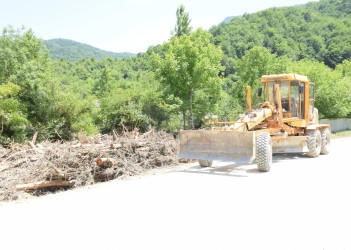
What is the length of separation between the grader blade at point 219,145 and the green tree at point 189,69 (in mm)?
14696

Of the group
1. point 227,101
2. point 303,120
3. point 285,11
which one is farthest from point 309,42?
point 303,120

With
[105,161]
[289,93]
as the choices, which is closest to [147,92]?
[289,93]

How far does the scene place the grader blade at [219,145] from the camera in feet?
30.6

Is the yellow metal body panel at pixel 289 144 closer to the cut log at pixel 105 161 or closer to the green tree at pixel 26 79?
the cut log at pixel 105 161

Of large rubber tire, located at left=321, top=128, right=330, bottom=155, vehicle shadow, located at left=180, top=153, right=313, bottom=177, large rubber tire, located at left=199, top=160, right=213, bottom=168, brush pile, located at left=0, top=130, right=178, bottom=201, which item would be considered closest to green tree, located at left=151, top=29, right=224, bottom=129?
large rubber tire, located at left=321, top=128, right=330, bottom=155

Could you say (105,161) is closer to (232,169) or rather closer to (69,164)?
(69,164)

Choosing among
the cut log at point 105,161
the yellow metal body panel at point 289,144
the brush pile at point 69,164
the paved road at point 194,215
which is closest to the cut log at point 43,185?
the brush pile at point 69,164

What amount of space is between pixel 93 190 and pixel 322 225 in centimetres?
558

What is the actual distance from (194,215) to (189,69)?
2079cm

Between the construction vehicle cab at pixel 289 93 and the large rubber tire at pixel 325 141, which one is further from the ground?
the construction vehicle cab at pixel 289 93

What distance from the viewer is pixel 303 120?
41.8 feet

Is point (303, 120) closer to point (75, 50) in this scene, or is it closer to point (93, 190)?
point (93, 190)

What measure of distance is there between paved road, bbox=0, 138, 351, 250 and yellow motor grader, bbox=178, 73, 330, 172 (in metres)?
0.89

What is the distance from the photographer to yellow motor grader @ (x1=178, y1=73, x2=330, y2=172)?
946 cm
